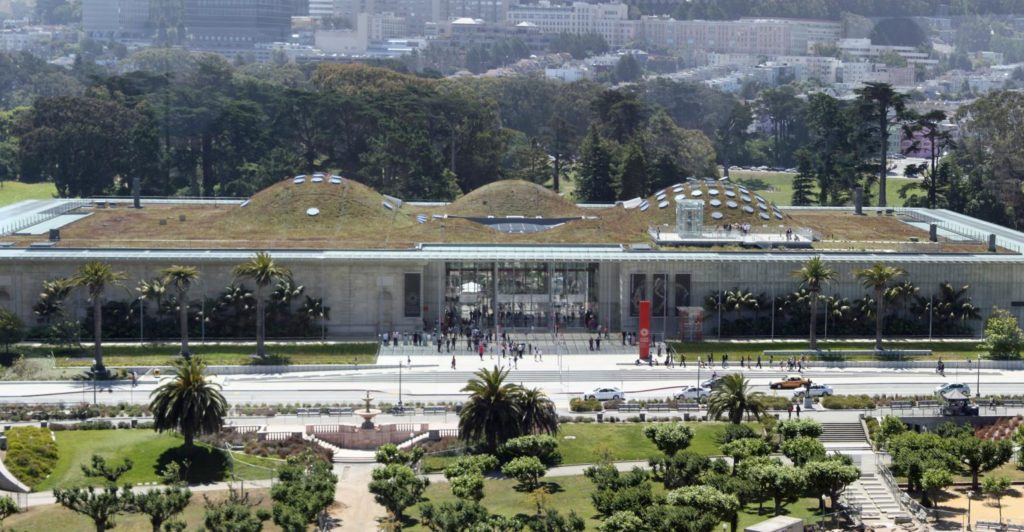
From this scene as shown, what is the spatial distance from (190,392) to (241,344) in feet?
82.9

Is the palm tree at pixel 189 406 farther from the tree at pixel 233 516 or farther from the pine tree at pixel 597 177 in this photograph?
the pine tree at pixel 597 177

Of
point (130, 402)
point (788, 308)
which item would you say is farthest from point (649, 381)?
point (130, 402)

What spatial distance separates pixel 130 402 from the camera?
318 ft

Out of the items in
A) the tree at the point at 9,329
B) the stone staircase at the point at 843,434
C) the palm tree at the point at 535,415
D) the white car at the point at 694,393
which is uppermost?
the tree at the point at 9,329

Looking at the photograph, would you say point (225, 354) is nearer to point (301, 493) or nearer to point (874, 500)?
→ point (301, 493)

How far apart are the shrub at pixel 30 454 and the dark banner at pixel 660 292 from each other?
42014 mm

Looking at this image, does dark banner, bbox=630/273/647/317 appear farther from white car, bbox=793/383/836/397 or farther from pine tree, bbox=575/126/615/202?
pine tree, bbox=575/126/615/202

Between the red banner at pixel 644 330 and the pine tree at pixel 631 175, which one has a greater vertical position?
the pine tree at pixel 631 175

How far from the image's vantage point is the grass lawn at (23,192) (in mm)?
176312

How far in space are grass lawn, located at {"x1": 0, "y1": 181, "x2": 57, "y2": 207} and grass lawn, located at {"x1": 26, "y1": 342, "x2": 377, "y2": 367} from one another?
71.6 meters

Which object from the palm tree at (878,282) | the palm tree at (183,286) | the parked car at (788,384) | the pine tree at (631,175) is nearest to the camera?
the parked car at (788,384)

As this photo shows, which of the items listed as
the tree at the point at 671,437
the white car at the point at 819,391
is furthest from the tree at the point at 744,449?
the white car at the point at 819,391

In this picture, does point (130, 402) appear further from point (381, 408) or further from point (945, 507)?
point (945, 507)

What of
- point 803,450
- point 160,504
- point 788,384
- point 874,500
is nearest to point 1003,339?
point 788,384
